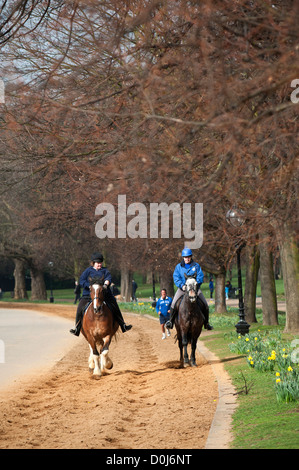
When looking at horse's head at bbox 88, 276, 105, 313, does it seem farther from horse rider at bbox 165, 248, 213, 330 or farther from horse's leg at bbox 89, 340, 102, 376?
horse rider at bbox 165, 248, 213, 330

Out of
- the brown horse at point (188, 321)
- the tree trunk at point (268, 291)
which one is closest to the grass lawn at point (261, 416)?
the brown horse at point (188, 321)

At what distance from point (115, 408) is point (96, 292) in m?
4.32

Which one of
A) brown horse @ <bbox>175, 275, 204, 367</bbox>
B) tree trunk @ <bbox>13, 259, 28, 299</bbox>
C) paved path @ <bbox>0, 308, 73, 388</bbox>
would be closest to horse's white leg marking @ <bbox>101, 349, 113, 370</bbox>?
brown horse @ <bbox>175, 275, 204, 367</bbox>

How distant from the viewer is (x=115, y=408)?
1098cm

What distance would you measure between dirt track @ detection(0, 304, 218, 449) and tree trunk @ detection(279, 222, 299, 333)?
435cm

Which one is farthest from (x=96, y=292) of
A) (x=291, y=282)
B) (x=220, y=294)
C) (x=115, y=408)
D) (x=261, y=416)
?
(x=220, y=294)

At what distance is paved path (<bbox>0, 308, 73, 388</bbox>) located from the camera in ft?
56.3

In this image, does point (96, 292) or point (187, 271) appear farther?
point (187, 271)

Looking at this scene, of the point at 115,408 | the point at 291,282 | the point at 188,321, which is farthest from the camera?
the point at 291,282

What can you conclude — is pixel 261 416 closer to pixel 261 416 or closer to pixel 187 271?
pixel 261 416

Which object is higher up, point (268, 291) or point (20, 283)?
point (20, 283)
